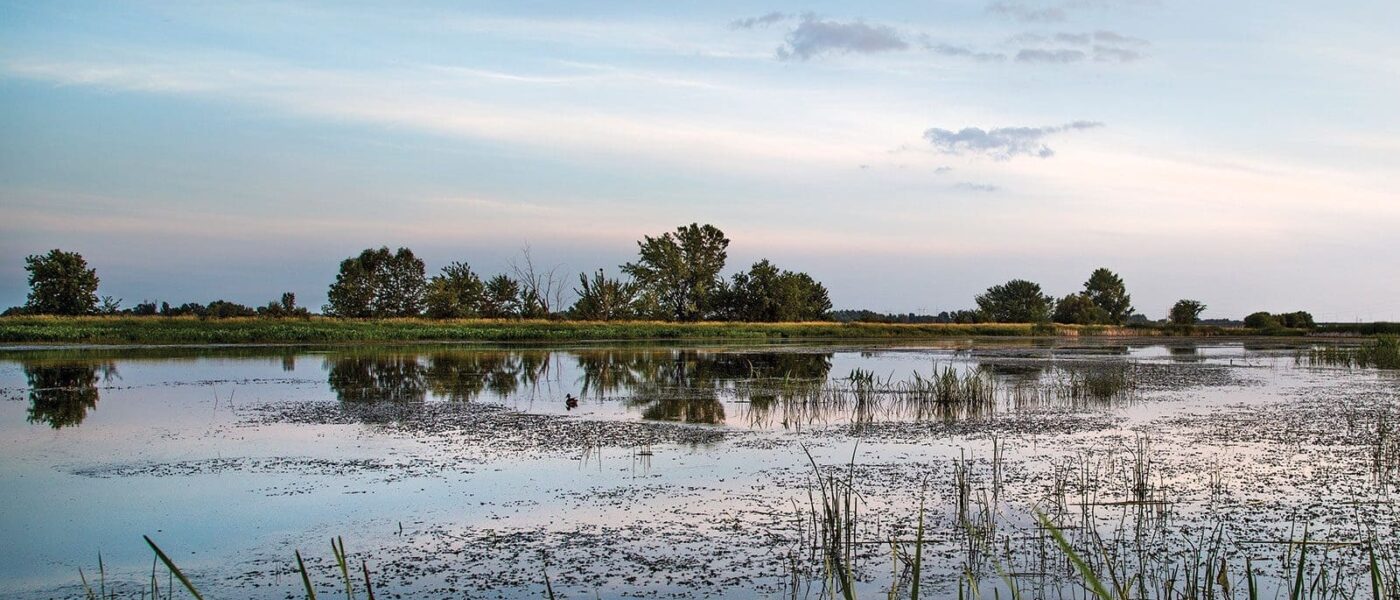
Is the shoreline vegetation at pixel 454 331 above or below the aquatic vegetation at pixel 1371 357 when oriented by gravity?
above

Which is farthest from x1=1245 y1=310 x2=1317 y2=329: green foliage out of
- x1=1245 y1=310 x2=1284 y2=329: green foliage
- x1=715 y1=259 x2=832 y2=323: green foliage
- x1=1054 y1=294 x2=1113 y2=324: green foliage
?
x1=715 y1=259 x2=832 y2=323: green foliage

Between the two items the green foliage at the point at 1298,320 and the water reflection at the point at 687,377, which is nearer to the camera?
the water reflection at the point at 687,377

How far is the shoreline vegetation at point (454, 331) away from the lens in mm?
42969

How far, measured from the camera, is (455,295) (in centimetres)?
6066

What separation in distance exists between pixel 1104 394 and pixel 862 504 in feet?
37.7

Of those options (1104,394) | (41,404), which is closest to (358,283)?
(41,404)

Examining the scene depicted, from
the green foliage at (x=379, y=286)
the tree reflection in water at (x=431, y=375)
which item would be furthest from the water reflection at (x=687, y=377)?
the green foliage at (x=379, y=286)

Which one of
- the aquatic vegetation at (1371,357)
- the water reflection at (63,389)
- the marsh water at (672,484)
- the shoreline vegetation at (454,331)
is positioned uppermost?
the shoreline vegetation at (454,331)

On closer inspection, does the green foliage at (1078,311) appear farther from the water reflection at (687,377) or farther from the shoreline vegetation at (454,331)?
the water reflection at (687,377)

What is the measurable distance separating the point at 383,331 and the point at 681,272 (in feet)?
91.4

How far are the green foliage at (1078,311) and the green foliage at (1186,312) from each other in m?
5.63

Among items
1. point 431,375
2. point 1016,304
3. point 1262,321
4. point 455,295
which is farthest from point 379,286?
point 1262,321

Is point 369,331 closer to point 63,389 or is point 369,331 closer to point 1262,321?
point 63,389

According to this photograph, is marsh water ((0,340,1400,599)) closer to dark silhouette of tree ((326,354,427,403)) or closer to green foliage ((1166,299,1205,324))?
dark silhouette of tree ((326,354,427,403))
